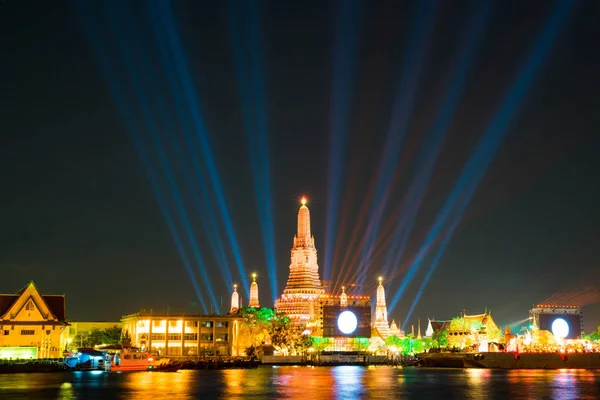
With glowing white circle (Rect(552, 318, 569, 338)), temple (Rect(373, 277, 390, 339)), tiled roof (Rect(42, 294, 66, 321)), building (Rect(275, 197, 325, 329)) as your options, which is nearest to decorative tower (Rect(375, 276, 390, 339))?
temple (Rect(373, 277, 390, 339))

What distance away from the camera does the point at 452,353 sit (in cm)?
12606

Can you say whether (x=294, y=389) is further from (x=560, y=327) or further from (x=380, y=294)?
(x=380, y=294)

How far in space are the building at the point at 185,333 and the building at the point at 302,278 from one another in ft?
105

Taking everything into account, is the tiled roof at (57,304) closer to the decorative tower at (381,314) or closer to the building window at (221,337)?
the building window at (221,337)

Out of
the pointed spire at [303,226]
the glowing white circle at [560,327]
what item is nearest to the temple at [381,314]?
the pointed spire at [303,226]

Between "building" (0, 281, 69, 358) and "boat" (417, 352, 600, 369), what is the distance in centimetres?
5953

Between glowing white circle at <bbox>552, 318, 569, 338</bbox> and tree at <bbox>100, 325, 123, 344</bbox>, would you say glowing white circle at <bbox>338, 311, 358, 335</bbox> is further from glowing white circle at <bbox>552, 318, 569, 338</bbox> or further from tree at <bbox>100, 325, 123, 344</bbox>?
tree at <bbox>100, 325, 123, 344</bbox>

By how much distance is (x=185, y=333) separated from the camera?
13175 centimetres

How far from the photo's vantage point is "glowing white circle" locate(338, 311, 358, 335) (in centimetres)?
12325

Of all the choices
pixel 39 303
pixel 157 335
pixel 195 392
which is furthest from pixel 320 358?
pixel 195 392

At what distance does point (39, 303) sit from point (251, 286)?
76668 mm

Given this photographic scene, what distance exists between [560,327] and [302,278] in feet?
203

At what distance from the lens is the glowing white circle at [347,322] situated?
12325cm

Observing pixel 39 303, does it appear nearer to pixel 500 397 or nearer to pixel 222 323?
pixel 222 323
